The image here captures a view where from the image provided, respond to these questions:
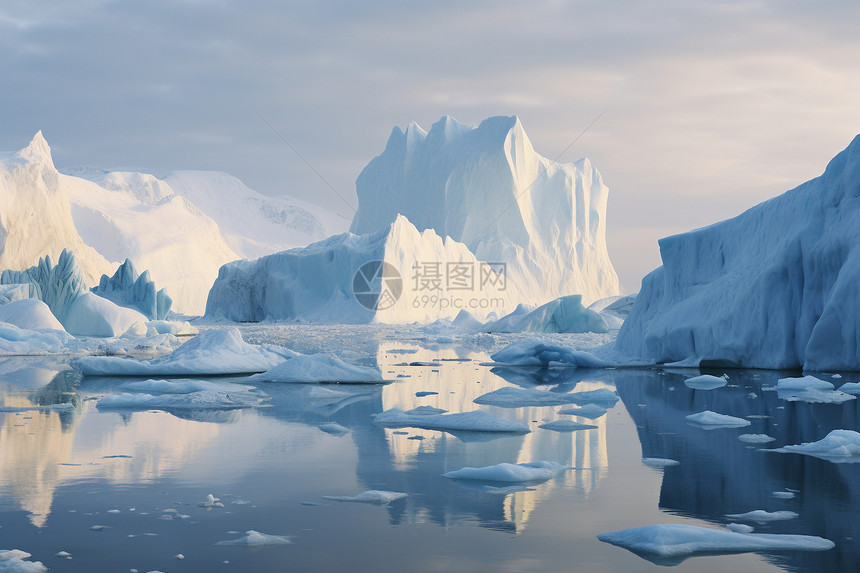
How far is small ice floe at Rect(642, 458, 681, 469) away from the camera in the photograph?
5.55 m

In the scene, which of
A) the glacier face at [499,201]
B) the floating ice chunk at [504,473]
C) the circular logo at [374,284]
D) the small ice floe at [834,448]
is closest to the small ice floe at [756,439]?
the small ice floe at [834,448]

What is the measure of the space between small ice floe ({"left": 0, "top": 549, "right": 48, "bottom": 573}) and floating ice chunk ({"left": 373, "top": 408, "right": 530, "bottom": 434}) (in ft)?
13.9

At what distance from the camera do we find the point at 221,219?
108m

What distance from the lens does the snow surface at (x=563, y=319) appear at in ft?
94.2

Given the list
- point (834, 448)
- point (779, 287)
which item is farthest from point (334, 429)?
point (779, 287)

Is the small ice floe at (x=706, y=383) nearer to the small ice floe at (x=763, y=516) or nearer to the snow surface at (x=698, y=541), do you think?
the small ice floe at (x=763, y=516)

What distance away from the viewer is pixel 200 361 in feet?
41.1

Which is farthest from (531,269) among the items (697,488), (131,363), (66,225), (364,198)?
(697,488)

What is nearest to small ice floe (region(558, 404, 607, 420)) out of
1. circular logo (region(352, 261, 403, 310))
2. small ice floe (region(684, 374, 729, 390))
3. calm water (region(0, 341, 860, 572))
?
calm water (region(0, 341, 860, 572))

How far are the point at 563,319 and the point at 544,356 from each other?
1269 cm

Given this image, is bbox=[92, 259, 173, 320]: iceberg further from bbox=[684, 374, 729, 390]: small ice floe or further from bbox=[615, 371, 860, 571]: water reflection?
bbox=[615, 371, 860, 571]: water reflection

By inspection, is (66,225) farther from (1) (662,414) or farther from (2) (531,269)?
(1) (662,414)

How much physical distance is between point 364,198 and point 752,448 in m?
49.1

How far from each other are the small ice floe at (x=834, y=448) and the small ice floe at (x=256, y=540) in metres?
3.90
